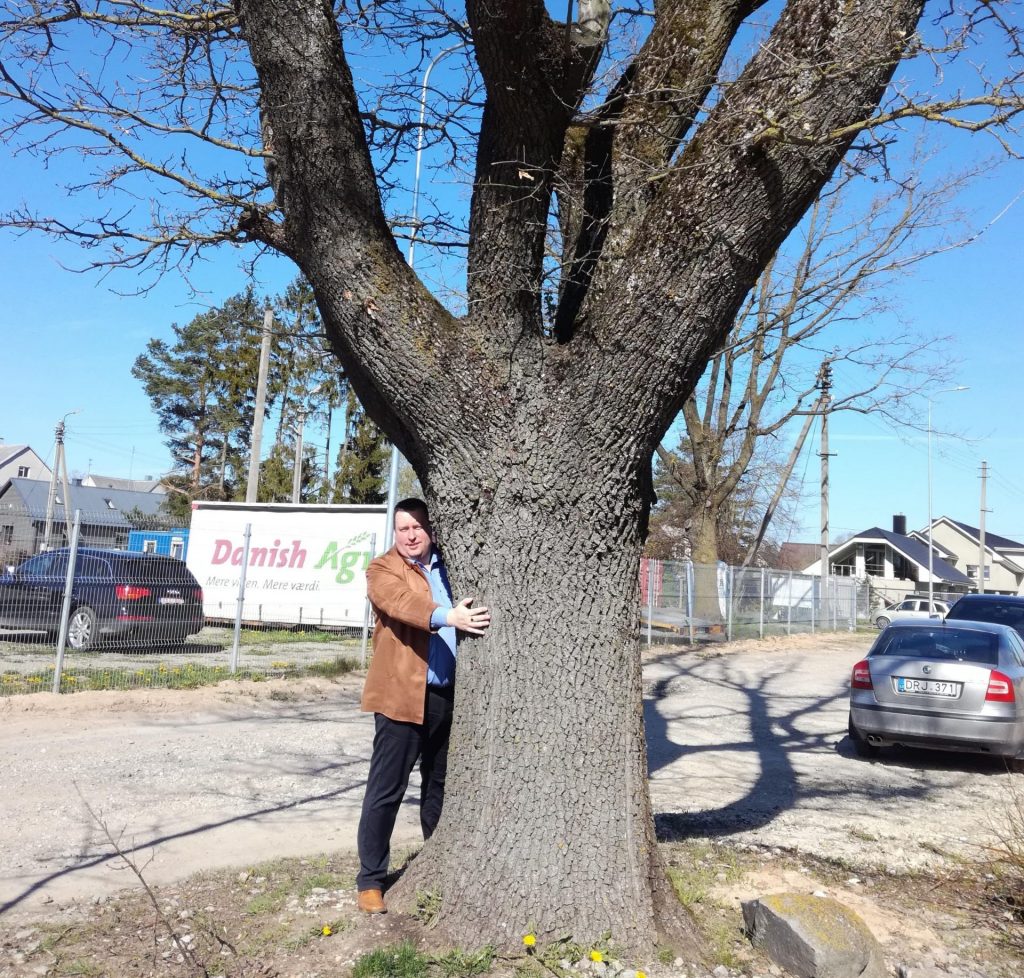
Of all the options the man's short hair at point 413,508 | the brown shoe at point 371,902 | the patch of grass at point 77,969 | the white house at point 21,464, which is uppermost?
the white house at point 21,464

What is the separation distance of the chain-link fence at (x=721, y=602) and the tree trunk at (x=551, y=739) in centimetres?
1347

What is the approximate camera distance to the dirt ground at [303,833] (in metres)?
3.68

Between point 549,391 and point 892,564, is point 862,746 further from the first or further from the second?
point 892,564

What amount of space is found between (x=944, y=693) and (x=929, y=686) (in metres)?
0.14

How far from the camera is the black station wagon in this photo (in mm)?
10734

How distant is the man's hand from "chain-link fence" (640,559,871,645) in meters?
13.6

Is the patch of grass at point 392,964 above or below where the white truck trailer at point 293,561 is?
below

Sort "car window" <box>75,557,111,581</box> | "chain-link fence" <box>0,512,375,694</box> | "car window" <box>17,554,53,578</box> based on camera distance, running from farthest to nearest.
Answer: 1. "car window" <box>75,557,111,581</box>
2. "car window" <box>17,554,53,578</box>
3. "chain-link fence" <box>0,512,375,694</box>

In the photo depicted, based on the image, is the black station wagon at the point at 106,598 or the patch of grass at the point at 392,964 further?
the black station wagon at the point at 106,598

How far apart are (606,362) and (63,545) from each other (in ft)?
32.4

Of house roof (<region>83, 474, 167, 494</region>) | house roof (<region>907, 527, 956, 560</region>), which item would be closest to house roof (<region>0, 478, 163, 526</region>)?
house roof (<region>83, 474, 167, 494</region>)

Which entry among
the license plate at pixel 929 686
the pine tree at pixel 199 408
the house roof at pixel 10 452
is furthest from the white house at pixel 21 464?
the license plate at pixel 929 686

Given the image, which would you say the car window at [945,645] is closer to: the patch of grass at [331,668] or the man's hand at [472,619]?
the man's hand at [472,619]

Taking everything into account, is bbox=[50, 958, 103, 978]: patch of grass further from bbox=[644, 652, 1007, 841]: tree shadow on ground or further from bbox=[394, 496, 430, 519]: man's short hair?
bbox=[644, 652, 1007, 841]: tree shadow on ground
